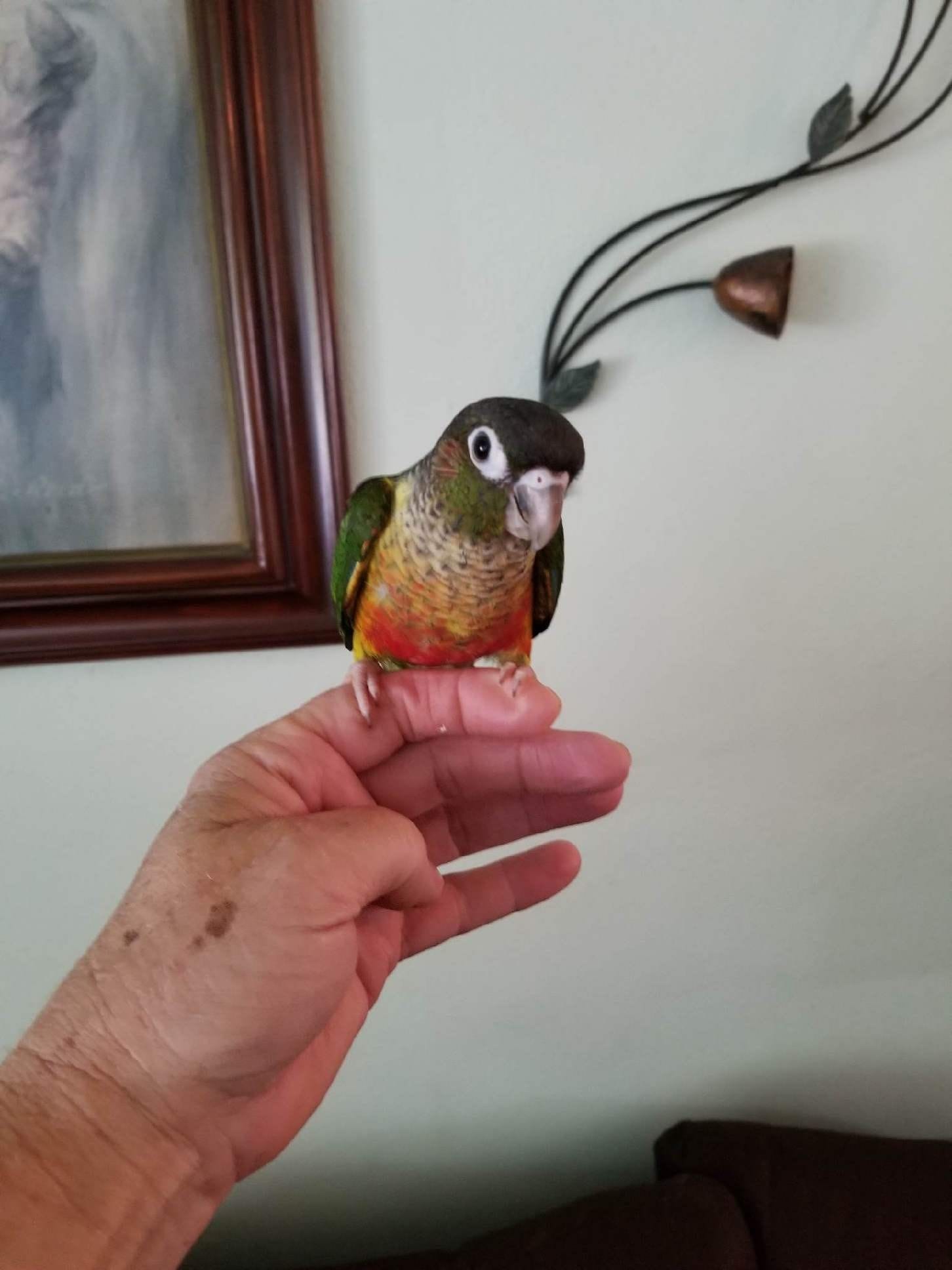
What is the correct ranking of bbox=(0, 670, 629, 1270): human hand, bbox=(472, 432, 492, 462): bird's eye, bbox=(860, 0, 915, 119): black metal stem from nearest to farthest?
bbox=(0, 670, 629, 1270): human hand < bbox=(472, 432, 492, 462): bird's eye < bbox=(860, 0, 915, 119): black metal stem

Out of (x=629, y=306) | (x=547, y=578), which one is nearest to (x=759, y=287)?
(x=629, y=306)

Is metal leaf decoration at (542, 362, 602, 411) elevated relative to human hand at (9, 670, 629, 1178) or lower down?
elevated

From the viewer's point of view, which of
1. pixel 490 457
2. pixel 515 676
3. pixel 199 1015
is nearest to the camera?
pixel 199 1015

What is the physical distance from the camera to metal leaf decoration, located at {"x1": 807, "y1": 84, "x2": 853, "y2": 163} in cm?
79

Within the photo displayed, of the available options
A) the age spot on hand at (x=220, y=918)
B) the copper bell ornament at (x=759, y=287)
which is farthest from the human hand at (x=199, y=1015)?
the copper bell ornament at (x=759, y=287)

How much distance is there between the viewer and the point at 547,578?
0.74 meters

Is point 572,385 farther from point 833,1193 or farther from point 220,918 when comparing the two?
point 833,1193

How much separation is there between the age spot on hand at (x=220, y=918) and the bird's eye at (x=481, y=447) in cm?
38

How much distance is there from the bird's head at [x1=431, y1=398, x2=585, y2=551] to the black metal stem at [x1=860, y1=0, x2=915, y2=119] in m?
0.63

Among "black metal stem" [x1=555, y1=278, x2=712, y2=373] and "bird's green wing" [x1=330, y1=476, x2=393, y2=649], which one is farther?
"black metal stem" [x1=555, y1=278, x2=712, y2=373]

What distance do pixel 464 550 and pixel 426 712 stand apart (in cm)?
19

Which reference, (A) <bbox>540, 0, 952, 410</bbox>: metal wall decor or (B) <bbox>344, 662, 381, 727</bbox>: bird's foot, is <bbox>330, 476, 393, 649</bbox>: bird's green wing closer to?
(B) <bbox>344, 662, 381, 727</bbox>: bird's foot

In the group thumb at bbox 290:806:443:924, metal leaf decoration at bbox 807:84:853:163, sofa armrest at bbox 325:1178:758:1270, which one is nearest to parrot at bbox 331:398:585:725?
thumb at bbox 290:806:443:924

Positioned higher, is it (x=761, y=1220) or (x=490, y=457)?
(x=490, y=457)
